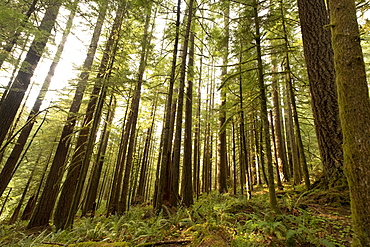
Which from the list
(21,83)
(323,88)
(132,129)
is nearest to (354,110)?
(323,88)

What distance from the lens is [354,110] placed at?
2.01 m

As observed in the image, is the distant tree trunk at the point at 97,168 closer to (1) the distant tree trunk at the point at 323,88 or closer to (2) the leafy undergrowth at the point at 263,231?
(2) the leafy undergrowth at the point at 263,231

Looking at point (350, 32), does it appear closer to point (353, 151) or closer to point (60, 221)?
point (353, 151)

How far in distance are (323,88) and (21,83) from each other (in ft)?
39.4

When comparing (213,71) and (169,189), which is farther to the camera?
(213,71)

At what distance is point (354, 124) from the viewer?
1987 millimetres

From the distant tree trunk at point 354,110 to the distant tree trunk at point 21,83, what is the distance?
8.93 metres

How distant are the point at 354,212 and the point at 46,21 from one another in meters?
12.5

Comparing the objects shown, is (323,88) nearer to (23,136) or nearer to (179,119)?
(179,119)

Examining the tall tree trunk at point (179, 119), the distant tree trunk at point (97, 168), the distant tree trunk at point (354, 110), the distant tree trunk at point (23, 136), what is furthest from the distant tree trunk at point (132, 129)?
the distant tree trunk at point (354, 110)

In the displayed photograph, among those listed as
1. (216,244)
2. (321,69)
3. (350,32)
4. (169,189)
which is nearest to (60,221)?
(169,189)

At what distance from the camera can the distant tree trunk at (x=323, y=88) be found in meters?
4.29

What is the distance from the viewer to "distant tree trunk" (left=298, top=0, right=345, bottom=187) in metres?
4.29

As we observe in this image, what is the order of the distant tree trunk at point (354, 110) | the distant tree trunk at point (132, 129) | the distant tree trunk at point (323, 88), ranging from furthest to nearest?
the distant tree trunk at point (132, 129)
the distant tree trunk at point (323, 88)
the distant tree trunk at point (354, 110)
